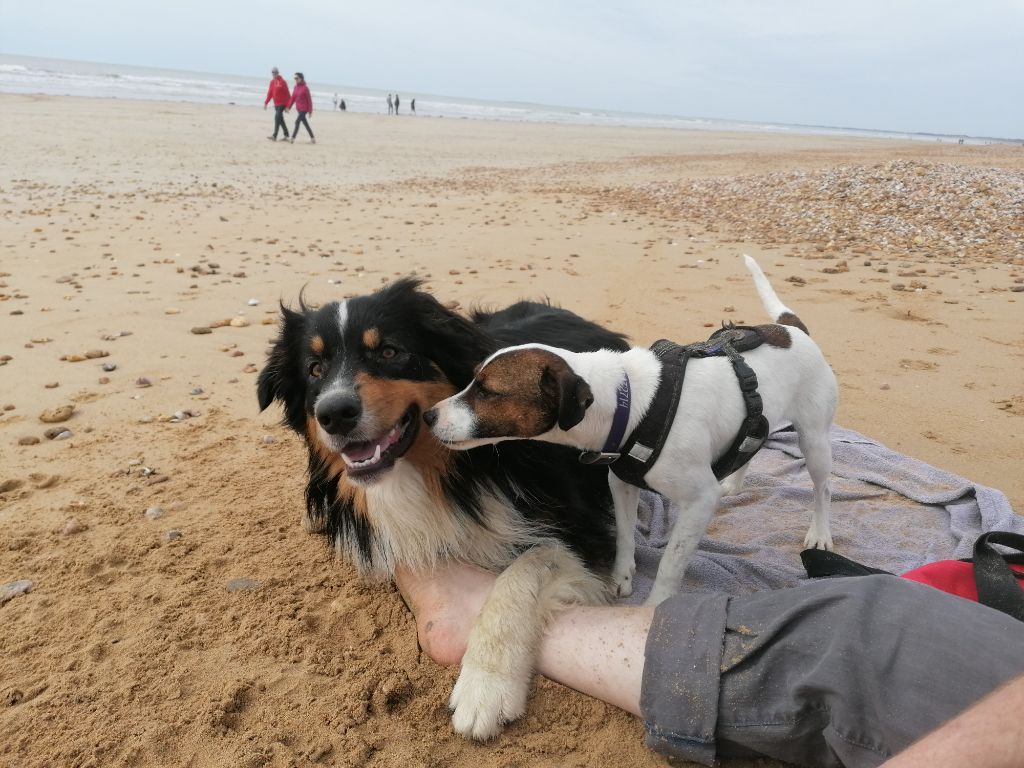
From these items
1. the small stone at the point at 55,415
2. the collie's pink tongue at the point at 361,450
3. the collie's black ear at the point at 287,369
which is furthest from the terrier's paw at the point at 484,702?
the small stone at the point at 55,415

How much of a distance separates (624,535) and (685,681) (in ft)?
3.45

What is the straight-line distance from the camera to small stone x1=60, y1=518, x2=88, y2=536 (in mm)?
3068

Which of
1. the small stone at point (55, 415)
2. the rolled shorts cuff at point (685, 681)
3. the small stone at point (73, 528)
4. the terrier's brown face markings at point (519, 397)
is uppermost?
the terrier's brown face markings at point (519, 397)

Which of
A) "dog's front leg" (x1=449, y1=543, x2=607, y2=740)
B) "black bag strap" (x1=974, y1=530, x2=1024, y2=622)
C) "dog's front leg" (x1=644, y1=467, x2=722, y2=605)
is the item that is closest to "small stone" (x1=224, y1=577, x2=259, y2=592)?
"dog's front leg" (x1=449, y1=543, x2=607, y2=740)

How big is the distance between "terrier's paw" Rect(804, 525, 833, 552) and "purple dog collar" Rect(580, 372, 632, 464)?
3.96 feet

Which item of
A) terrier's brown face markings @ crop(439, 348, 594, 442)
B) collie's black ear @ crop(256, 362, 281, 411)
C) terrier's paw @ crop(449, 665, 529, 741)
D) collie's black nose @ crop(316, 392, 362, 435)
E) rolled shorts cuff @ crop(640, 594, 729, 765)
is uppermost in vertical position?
terrier's brown face markings @ crop(439, 348, 594, 442)

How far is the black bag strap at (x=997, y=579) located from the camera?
2020 mm

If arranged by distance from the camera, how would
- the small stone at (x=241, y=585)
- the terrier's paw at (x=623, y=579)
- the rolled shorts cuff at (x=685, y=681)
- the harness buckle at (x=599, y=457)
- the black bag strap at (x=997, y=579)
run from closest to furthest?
1. the rolled shorts cuff at (x=685, y=681)
2. the black bag strap at (x=997, y=579)
3. the harness buckle at (x=599, y=457)
4. the small stone at (x=241, y=585)
5. the terrier's paw at (x=623, y=579)

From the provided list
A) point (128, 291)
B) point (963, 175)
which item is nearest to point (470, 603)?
point (128, 291)

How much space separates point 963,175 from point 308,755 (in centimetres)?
1277

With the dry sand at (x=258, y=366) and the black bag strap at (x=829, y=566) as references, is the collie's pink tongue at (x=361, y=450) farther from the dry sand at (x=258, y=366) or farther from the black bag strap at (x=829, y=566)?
the black bag strap at (x=829, y=566)

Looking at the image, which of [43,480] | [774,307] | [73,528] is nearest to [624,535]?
[774,307]

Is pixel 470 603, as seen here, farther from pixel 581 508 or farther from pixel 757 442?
pixel 757 442

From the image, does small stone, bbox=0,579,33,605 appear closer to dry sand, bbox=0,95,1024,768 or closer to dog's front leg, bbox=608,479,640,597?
dry sand, bbox=0,95,1024,768
